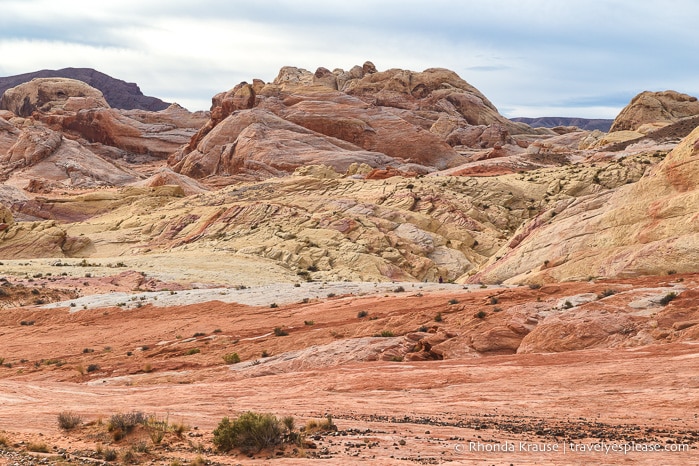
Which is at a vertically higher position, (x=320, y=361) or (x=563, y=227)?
(x=563, y=227)

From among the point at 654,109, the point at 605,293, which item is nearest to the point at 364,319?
the point at 605,293

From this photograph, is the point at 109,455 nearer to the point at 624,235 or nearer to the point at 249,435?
the point at 249,435

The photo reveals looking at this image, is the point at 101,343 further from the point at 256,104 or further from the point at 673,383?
the point at 256,104

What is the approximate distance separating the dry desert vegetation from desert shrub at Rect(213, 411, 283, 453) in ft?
0.12

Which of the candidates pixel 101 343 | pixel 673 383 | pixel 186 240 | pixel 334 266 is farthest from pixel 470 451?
pixel 186 240

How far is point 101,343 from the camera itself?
2980 cm

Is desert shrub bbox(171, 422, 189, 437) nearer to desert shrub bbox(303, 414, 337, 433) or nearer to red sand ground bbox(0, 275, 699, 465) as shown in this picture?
red sand ground bbox(0, 275, 699, 465)

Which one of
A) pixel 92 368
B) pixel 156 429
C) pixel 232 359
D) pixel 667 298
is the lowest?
pixel 92 368

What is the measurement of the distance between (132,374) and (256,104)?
8642 cm

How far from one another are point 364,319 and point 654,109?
88503 millimetres

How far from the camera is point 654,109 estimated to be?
102125mm

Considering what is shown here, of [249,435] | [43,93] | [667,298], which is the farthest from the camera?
[43,93]

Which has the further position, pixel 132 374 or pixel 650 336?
pixel 132 374

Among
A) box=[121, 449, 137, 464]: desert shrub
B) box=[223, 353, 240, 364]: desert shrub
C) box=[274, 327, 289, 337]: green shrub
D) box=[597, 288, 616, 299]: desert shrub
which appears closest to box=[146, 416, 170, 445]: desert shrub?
box=[121, 449, 137, 464]: desert shrub
